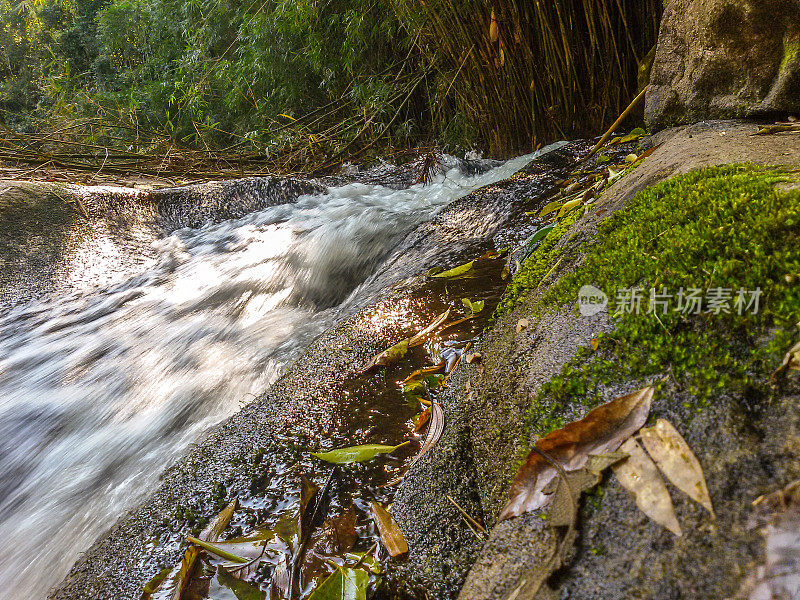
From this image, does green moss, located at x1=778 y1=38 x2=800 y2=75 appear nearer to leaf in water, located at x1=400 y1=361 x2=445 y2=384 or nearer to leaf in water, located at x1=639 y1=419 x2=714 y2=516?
leaf in water, located at x1=400 y1=361 x2=445 y2=384

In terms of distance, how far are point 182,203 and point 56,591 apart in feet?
13.6

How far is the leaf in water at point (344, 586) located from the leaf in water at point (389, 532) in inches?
3.0

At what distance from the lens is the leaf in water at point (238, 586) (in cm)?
103

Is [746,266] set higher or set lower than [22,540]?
higher

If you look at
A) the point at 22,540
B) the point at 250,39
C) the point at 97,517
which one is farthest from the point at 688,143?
the point at 250,39

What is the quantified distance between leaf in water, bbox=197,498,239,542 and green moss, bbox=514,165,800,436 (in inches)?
30.2

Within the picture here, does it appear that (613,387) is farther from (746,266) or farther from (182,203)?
(182,203)

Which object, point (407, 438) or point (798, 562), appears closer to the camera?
point (798, 562)

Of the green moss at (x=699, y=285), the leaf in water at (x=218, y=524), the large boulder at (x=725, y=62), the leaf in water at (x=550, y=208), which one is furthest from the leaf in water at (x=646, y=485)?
the large boulder at (x=725, y=62)

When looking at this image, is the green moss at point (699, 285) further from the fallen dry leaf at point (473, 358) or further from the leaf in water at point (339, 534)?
the leaf in water at point (339, 534)

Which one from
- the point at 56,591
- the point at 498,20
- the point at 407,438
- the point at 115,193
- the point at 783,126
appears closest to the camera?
the point at 56,591

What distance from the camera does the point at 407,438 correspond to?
1352 millimetres

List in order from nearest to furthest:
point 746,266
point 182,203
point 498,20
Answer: point 746,266
point 498,20
point 182,203

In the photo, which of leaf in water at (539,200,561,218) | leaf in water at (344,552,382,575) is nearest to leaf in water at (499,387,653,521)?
leaf in water at (344,552,382,575)
